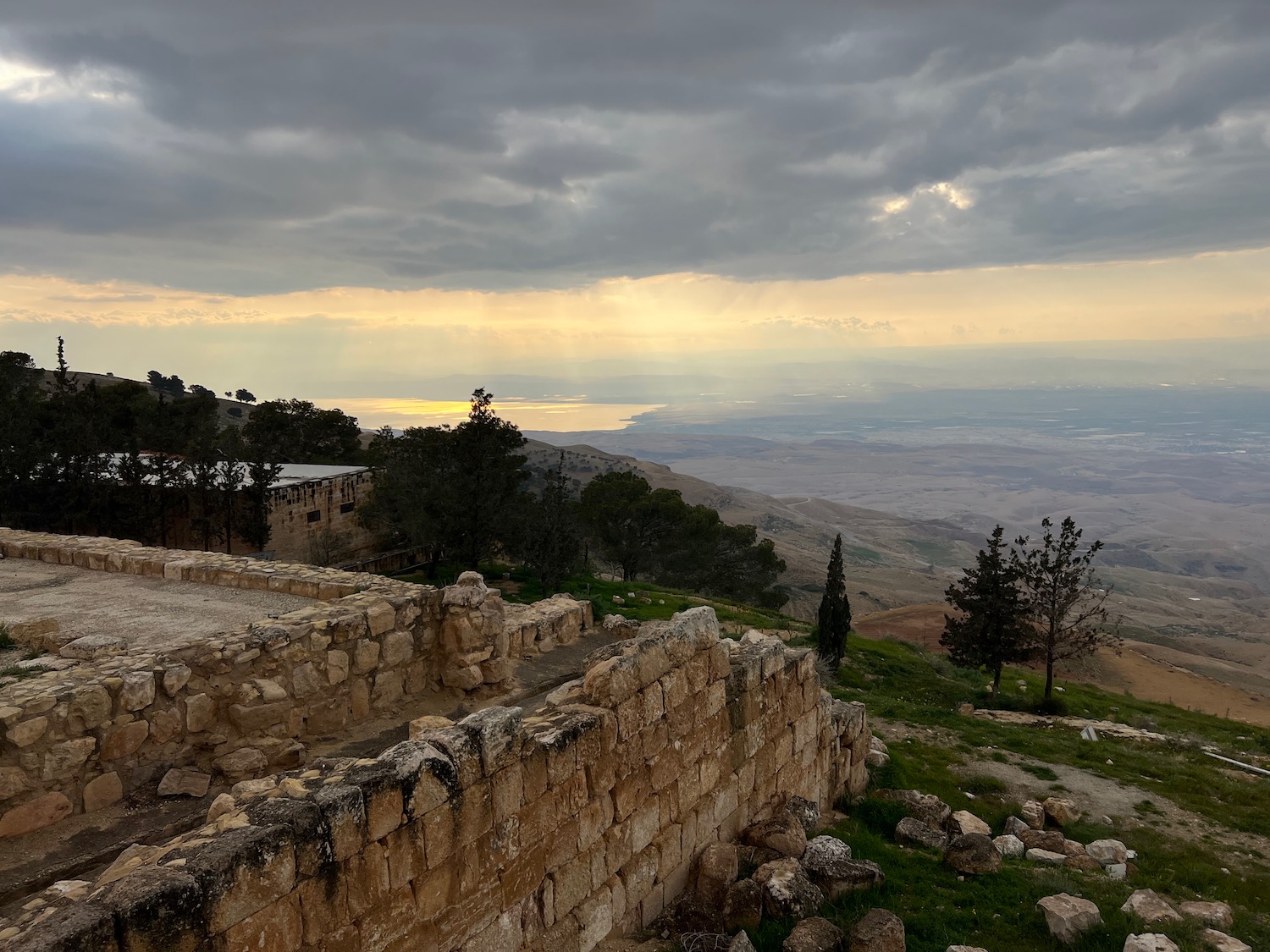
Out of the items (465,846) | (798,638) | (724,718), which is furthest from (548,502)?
(465,846)

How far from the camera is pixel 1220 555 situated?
406ft

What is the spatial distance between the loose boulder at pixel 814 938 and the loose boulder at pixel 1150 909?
3377mm

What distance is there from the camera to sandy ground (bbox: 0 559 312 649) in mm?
9875

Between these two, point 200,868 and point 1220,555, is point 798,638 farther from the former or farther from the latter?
point 1220,555

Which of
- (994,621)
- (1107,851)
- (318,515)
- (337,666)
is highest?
(337,666)

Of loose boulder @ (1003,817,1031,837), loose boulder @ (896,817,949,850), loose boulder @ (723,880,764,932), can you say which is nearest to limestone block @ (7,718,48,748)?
loose boulder @ (723,880,764,932)

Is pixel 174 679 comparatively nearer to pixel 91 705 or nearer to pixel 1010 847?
pixel 91 705

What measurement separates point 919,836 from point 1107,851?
320 centimetres

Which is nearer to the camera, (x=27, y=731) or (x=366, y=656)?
(x=27, y=731)

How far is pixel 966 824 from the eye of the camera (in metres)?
10.5

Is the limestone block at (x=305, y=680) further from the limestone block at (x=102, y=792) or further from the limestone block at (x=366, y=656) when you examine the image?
the limestone block at (x=102, y=792)

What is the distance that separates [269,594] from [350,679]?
3908mm

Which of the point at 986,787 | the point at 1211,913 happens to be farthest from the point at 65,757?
the point at 986,787

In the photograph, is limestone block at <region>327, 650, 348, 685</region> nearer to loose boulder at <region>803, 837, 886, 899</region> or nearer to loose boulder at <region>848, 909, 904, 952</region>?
loose boulder at <region>803, 837, 886, 899</region>
